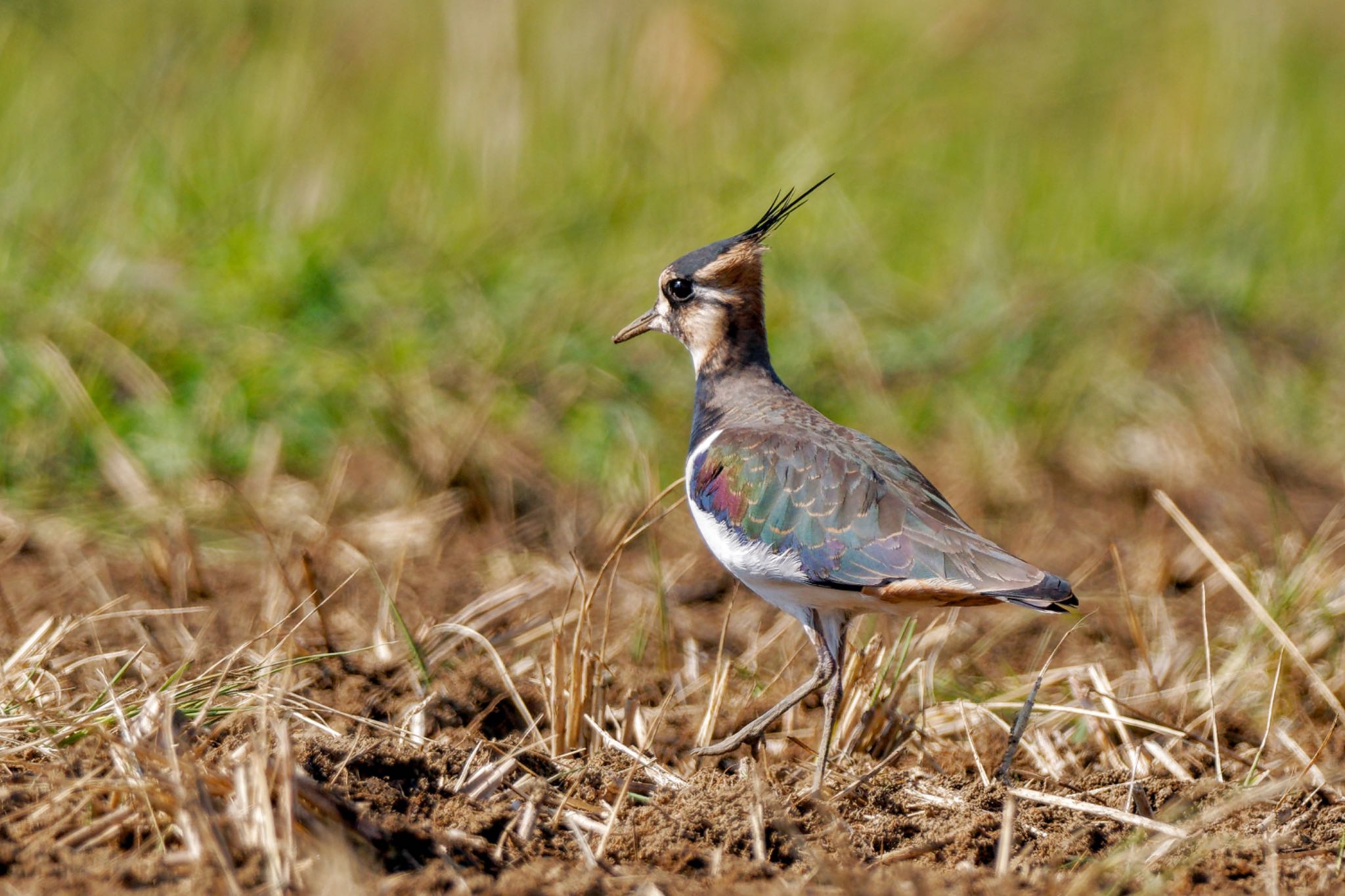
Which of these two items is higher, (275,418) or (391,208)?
(391,208)

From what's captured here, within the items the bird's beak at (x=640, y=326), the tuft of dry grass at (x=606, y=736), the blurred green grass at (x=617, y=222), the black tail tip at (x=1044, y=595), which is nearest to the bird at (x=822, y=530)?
the black tail tip at (x=1044, y=595)

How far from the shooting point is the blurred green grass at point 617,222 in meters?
6.31

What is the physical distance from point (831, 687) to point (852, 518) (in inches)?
19.5

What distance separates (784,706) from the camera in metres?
4.06

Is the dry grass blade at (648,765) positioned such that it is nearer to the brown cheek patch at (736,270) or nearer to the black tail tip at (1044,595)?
the black tail tip at (1044,595)

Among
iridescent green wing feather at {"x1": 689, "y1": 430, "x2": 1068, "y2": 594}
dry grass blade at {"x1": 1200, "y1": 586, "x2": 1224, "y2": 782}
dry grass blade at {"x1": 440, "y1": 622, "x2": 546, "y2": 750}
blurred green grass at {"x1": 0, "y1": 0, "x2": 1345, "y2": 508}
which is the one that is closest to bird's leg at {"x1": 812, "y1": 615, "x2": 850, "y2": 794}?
iridescent green wing feather at {"x1": 689, "y1": 430, "x2": 1068, "y2": 594}

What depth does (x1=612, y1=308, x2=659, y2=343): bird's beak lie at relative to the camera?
505cm

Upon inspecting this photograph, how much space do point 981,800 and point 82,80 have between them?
702 centimetres

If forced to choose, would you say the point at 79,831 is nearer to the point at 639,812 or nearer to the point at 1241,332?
the point at 639,812

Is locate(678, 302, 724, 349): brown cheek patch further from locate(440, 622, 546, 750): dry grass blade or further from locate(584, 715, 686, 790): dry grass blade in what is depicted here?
locate(584, 715, 686, 790): dry grass blade

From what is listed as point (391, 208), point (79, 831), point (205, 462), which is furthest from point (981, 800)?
point (391, 208)

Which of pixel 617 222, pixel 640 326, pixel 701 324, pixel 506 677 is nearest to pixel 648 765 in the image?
pixel 506 677

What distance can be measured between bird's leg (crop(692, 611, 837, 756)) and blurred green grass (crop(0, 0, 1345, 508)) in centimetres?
196

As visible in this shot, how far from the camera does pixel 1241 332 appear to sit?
7.41 metres
